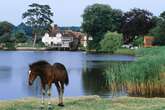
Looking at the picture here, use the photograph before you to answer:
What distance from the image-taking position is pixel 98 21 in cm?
11956

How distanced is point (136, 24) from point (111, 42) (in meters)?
8.37

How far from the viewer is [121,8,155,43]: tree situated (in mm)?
109938

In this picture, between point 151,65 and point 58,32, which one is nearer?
point 151,65

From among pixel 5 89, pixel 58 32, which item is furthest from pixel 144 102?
pixel 58 32

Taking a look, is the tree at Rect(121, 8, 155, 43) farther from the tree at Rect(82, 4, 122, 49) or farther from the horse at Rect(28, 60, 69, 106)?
the horse at Rect(28, 60, 69, 106)

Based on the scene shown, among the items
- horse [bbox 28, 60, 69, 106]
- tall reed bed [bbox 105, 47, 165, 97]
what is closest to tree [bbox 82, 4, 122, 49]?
tall reed bed [bbox 105, 47, 165, 97]

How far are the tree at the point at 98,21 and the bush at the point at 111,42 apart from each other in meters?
7.49

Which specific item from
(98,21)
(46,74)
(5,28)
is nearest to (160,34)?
(98,21)

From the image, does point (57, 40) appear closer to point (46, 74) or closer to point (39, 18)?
point (39, 18)

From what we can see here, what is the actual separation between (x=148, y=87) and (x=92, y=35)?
95551mm

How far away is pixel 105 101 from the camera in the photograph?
1596 cm

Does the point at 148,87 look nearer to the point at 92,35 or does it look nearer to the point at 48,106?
the point at 48,106

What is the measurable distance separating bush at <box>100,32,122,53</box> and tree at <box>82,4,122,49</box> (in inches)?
295

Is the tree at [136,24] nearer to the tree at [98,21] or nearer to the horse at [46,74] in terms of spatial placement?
the tree at [98,21]
